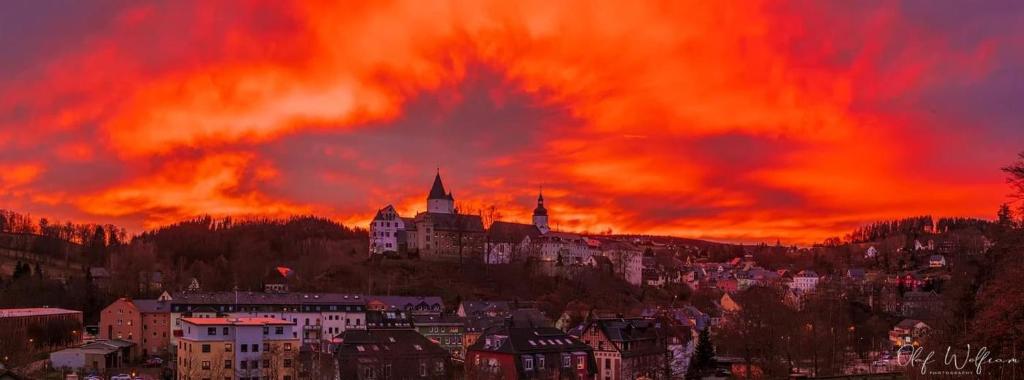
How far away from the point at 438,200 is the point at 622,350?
67671mm

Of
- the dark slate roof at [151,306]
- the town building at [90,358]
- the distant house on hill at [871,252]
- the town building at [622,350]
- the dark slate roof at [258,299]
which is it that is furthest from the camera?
the distant house on hill at [871,252]

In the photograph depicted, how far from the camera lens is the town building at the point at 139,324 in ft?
213

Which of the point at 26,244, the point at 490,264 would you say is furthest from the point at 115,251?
the point at 490,264

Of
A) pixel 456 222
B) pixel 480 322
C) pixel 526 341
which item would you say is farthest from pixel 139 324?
pixel 456 222

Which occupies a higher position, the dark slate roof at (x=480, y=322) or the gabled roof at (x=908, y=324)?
the dark slate roof at (x=480, y=322)

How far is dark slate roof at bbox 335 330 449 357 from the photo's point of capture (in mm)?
42031

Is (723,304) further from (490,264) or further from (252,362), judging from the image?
(252,362)

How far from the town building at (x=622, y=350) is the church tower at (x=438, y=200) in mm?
64243

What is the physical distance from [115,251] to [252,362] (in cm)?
8118

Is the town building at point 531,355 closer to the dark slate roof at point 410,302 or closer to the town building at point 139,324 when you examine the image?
the dark slate roof at point 410,302

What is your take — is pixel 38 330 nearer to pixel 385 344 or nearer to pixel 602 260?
pixel 385 344

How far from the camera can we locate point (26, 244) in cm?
12788

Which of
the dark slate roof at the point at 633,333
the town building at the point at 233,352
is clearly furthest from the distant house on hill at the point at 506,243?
the town building at the point at 233,352

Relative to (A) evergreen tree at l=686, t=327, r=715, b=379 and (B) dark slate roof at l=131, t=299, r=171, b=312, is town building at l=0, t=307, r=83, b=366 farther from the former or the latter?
(A) evergreen tree at l=686, t=327, r=715, b=379
